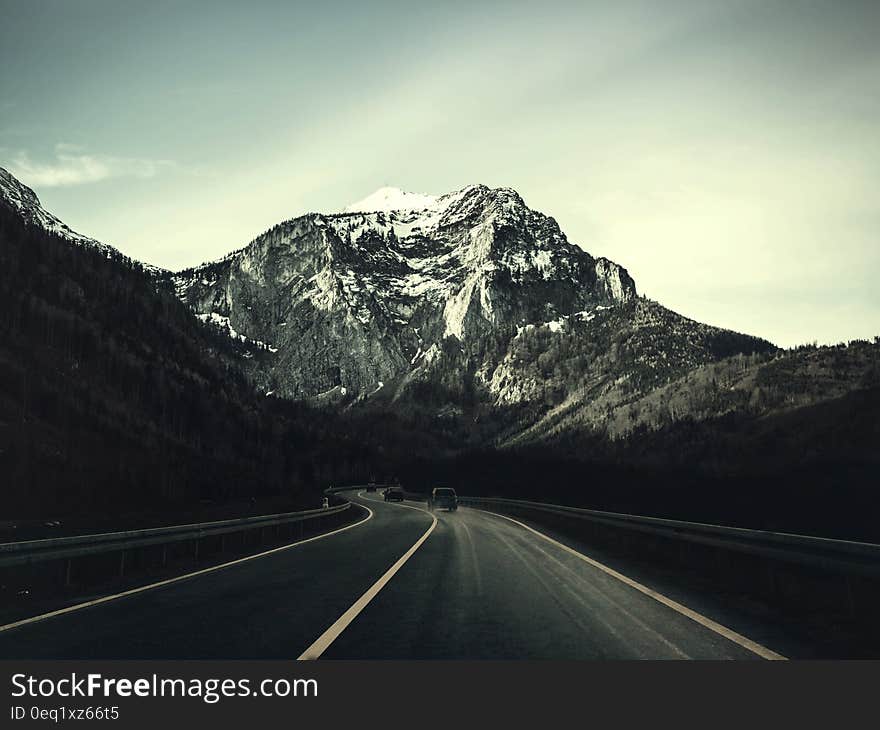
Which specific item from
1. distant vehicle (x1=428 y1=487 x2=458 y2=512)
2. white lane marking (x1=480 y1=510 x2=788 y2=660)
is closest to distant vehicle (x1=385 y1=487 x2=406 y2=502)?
distant vehicle (x1=428 y1=487 x2=458 y2=512)

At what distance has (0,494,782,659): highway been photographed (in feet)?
24.4

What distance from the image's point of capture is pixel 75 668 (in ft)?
21.9

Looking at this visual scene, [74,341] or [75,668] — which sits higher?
[74,341]

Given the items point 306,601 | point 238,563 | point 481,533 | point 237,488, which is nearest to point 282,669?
point 306,601

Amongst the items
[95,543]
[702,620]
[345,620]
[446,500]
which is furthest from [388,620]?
[446,500]

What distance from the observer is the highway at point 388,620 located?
7449mm

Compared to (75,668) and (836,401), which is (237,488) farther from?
(836,401)

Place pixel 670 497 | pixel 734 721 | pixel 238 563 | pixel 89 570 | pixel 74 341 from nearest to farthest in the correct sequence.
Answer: pixel 734 721 → pixel 89 570 → pixel 238 563 → pixel 670 497 → pixel 74 341

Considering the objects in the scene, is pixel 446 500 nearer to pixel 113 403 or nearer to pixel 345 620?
pixel 345 620

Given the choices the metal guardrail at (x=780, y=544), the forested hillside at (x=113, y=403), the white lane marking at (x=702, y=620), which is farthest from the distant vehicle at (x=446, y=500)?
the white lane marking at (x=702, y=620)

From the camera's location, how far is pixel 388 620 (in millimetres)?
9289

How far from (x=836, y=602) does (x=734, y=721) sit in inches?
206

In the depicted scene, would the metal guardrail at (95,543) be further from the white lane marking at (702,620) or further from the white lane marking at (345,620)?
the white lane marking at (702,620)

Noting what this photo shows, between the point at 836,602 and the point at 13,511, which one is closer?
the point at 836,602
